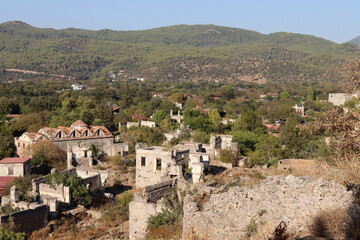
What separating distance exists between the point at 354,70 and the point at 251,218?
358 cm

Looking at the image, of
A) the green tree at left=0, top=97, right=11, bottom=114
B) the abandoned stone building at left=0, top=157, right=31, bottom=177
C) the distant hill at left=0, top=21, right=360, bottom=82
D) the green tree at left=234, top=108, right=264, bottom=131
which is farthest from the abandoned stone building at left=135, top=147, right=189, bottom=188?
the distant hill at left=0, top=21, right=360, bottom=82

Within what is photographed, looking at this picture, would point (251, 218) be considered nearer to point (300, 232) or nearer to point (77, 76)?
point (300, 232)

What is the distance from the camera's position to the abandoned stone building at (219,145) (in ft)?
72.5

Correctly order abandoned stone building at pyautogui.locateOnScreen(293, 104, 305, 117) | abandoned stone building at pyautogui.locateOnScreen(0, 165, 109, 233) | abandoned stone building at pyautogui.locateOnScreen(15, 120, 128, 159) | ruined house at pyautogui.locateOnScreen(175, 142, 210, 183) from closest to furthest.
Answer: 1. abandoned stone building at pyautogui.locateOnScreen(0, 165, 109, 233)
2. ruined house at pyautogui.locateOnScreen(175, 142, 210, 183)
3. abandoned stone building at pyautogui.locateOnScreen(15, 120, 128, 159)
4. abandoned stone building at pyautogui.locateOnScreen(293, 104, 305, 117)

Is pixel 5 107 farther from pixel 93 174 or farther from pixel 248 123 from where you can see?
pixel 93 174

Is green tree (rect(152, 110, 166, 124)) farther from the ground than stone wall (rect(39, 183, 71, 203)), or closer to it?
farther from the ground

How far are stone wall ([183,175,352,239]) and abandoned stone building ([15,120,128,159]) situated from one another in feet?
54.5

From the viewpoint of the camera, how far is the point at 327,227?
605 cm

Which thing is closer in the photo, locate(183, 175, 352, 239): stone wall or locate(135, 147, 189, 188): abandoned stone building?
locate(183, 175, 352, 239): stone wall

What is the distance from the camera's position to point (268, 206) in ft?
22.7

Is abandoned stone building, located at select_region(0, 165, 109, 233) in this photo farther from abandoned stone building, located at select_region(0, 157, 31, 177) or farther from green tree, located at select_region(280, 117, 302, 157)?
green tree, located at select_region(280, 117, 302, 157)

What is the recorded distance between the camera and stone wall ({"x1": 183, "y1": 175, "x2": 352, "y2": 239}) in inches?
251

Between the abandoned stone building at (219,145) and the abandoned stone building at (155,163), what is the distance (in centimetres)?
350

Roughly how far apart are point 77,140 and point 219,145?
929cm
